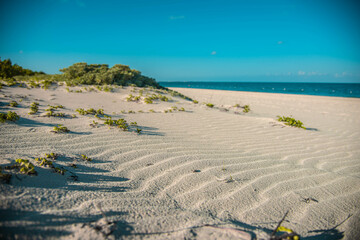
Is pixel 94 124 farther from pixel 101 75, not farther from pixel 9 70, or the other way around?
pixel 9 70

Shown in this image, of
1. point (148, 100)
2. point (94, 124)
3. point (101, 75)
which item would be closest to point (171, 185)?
point (94, 124)

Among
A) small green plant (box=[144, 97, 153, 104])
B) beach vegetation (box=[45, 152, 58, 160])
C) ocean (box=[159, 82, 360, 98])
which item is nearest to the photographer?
beach vegetation (box=[45, 152, 58, 160])

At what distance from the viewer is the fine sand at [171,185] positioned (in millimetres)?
1299

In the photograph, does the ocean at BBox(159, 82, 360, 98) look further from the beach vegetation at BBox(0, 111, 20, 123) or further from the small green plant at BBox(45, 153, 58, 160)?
the beach vegetation at BBox(0, 111, 20, 123)

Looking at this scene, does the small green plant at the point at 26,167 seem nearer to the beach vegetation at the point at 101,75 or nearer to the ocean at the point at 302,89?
the beach vegetation at the point at 101,75

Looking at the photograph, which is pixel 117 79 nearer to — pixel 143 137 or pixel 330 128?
pixel 143 137

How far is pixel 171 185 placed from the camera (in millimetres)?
2010

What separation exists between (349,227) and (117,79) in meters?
8.45

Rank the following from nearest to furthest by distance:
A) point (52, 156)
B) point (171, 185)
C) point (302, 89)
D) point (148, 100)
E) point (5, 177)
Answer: point (5, 177), point (171, 185), point (52, 156), point (148, 100), point (302, 89)

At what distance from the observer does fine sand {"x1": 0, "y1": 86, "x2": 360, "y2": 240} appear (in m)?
1.30

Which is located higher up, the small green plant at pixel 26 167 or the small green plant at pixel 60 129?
the small green plant at pixel 60 129

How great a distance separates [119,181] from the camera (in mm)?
1953

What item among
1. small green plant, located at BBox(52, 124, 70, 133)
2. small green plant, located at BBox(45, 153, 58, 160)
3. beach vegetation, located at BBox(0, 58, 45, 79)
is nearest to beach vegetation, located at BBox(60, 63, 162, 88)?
beach vegetation, located at BBox(0, 58, 45, 79)

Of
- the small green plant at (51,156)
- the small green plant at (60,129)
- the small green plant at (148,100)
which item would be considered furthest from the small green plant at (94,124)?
the small green plant at (148,100)
